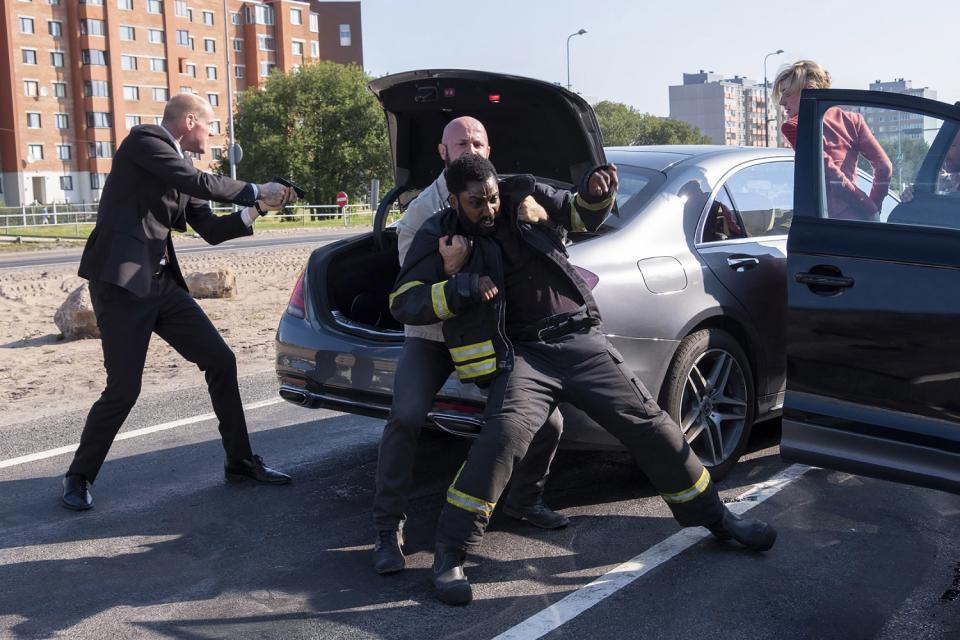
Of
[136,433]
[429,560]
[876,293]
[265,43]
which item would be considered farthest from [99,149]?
[876,293]

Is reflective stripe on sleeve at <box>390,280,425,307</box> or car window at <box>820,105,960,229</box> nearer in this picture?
car window at <box>820,105,960,229</box>

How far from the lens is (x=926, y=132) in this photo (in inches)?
159

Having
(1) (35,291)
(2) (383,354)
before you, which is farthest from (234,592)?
(1) (35,291)

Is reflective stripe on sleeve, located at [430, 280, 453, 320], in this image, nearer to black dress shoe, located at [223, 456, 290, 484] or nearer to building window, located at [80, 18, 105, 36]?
black dress shoe, located at [223, 456, 290, 484]

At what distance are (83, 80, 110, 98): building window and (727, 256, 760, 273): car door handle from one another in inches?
3191

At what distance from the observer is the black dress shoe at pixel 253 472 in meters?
5.46

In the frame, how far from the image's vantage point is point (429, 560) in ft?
14.4

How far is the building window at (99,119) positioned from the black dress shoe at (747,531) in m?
82.3

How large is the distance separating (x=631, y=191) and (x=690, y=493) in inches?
65.8

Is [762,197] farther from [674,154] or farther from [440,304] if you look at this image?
[440,304]

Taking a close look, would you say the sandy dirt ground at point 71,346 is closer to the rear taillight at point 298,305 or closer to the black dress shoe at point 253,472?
the black dress shoe at point 253,472

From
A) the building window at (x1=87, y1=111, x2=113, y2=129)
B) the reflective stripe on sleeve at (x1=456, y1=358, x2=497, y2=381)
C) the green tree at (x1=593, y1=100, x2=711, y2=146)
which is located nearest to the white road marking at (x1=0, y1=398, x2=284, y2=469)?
the reflective stripe on sleeve at (x1=456, y1=358, x2=497, y2=381)

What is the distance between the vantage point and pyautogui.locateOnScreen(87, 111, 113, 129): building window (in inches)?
3137

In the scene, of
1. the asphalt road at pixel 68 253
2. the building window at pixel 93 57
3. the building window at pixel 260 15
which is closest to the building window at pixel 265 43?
the building window at pixel 260 15
